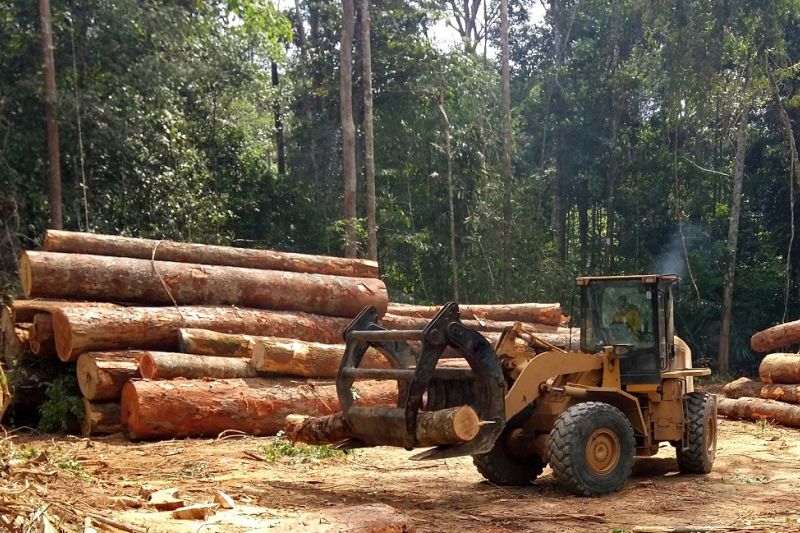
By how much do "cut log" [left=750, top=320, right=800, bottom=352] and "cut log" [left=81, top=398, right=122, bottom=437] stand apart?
1300 centimetres

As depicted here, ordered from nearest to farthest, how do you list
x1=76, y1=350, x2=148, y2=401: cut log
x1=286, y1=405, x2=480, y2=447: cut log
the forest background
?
x1=286, y1=405, x2=480, y2=447: cut log
x1=76, y1=350, x2=148, y2=401: cut log
the forest background

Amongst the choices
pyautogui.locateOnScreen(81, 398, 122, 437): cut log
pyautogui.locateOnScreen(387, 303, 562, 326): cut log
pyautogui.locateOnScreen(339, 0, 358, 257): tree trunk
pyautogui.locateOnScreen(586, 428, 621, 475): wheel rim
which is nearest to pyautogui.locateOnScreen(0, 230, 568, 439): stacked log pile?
pyautogui.locateOnScreen(81, 398, 122, 437): cut log

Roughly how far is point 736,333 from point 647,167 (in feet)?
21.2

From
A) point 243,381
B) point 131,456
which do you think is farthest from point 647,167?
point 131,456

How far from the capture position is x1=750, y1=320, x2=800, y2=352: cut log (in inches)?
746

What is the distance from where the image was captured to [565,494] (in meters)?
9.05

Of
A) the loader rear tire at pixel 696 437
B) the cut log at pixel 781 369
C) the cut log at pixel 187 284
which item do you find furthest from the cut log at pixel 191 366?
the cut log at pixel 781 369

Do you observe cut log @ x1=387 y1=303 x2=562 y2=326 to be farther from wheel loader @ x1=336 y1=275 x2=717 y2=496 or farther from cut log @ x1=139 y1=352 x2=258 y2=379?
wheel loader @ x1=336 y1=275 x2=717 y2=496

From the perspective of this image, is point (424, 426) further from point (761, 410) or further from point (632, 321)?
point (761, 410)

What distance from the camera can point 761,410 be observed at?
1691 cm

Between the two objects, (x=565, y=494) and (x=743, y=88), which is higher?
(x=743, y=88)

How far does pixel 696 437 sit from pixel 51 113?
48.8ft

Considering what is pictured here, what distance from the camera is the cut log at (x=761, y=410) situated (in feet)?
53.4

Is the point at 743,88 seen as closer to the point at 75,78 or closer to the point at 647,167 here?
the point at 647,167
